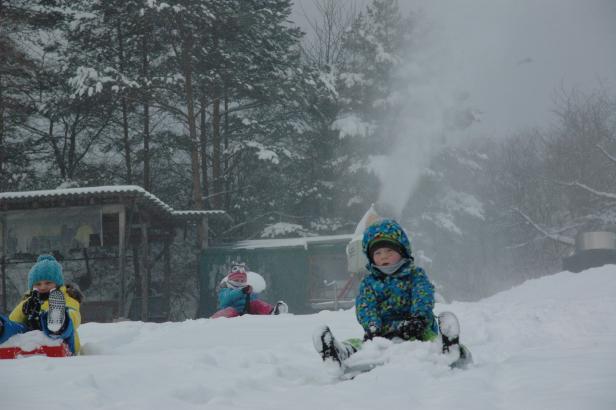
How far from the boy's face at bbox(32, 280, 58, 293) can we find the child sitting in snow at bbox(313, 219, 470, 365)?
2.80 m

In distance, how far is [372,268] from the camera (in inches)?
190

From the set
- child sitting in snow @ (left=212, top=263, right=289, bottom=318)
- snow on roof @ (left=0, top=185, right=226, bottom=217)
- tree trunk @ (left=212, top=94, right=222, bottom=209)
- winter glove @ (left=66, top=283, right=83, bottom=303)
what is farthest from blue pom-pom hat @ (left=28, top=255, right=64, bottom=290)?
tree trunk @ (left=212, top=94, right=222, bottom=209)

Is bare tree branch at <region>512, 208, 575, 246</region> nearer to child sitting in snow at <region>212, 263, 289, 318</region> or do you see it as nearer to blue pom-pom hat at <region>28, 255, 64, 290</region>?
child sitting in snow at <region>212, 263, 289, 318</region>

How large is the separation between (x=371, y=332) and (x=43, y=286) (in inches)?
118

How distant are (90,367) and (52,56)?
24.1m

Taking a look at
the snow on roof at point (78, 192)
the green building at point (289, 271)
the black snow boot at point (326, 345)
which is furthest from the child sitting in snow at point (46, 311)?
the green building at point (289, 271)

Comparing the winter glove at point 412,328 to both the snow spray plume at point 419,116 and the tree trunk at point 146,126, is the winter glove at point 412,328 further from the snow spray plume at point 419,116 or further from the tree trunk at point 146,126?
the snow spray plume at point 419,116

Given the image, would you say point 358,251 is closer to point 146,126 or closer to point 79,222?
point 79,222

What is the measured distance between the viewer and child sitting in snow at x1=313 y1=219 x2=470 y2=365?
4.46 metres

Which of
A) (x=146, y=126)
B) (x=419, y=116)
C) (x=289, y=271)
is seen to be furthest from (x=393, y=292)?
(x=419, y=116)

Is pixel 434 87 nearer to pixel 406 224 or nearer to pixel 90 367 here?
pixel 406 224

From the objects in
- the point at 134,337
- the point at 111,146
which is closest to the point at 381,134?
the point at 111,146

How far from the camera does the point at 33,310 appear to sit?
5816 millimetres

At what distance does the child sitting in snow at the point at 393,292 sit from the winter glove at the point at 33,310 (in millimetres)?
2805
